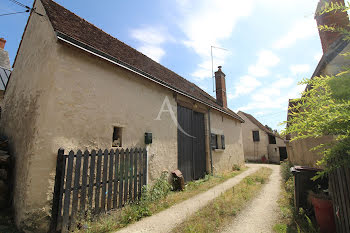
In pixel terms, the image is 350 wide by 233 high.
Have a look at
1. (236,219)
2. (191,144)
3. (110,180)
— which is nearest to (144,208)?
(110,180)

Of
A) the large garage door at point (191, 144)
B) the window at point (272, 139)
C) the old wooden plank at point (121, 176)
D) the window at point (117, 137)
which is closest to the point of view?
the old wooden plank at point (121, 176)

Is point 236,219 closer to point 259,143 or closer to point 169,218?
point 169,218

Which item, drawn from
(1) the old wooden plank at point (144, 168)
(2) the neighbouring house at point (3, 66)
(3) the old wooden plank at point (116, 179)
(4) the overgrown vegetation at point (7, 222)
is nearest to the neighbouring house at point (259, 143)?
(1) the old wooden plank at point (144, 168)

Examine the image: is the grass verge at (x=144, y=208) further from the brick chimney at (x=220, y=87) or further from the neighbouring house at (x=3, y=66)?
the neighbouring house at (x=3, y=66)

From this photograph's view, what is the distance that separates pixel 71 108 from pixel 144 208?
294cm

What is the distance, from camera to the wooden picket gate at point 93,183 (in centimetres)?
323

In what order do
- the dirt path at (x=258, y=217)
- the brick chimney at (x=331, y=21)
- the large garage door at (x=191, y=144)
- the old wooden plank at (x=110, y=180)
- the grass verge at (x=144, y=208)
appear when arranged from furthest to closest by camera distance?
the large garage door at (x=191, y=144)
the brick chimney at (x=331, y=21)
the old wooden plank at (x=110, y=180)
the grass verge at (x=144, y=208)
the dirt path at (x=258, y=217)

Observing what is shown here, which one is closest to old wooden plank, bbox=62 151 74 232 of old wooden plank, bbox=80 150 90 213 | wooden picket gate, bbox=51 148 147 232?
wooden picket gate, bbox=51 148 147 232

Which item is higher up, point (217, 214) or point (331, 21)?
point (331, 21)

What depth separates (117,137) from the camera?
474cm

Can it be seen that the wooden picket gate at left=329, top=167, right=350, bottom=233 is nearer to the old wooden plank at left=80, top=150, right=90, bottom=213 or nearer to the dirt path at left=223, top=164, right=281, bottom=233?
Result: the dirt path at left=223, top=164, right=281, bottom=233

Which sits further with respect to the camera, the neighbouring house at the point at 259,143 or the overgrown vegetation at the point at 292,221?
the neighbouring house at the point at 259,143

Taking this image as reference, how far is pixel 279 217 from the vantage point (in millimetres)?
3668

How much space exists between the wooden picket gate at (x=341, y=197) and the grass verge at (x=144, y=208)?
3.44 metres
